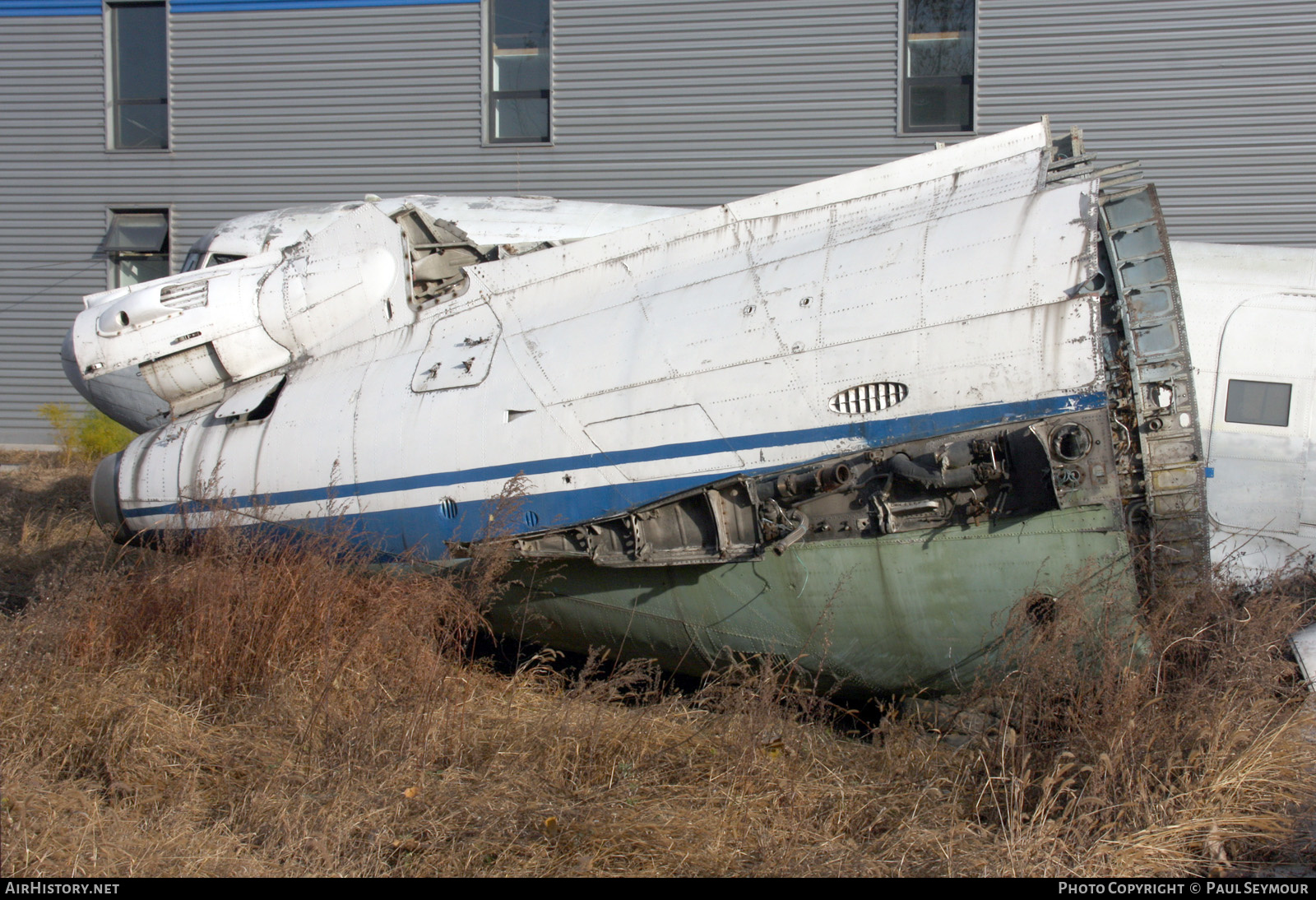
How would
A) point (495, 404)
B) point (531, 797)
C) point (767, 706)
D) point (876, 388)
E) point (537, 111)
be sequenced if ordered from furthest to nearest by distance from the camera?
point (537, 111) < point (495, 404) < point (876, 388) < point (767, 706) < point (531, 797)

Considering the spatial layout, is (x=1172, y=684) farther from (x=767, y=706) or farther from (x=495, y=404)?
(x=495, y=404)

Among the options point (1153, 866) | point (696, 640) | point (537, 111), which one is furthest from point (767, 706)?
point (537, 111)

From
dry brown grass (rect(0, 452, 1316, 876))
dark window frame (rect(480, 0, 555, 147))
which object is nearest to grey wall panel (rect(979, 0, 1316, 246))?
dark window frame (rect(480, 0, 555, 147))

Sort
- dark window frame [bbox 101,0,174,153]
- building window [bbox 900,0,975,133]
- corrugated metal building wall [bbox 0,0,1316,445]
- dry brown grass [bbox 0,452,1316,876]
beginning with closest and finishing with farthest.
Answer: dry brown grass [bbox 0,452,1316,876] < corrugated metal building wall [bbox 0,0,1316,445] < building window [bbox 900,0,975,133] < dark window frame [bbox 101,0,174,153]

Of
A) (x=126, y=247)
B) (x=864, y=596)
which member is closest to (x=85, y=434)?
(x=126, y=247)

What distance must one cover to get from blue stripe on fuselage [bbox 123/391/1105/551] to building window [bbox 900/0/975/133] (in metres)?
10.2

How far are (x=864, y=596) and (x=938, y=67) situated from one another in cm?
1117

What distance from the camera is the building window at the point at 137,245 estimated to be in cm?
1589

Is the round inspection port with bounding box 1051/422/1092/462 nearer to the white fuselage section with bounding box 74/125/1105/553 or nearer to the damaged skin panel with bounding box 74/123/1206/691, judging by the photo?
the damaged skin panel with bounding box 74/123/1206/691

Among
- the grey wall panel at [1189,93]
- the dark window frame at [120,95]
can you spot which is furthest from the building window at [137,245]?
the grey wall panel at [1189,93]

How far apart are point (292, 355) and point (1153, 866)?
656cm

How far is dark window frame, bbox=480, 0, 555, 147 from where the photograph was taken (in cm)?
1467

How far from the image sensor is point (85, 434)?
14898 millimetres

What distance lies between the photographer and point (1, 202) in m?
16.4
